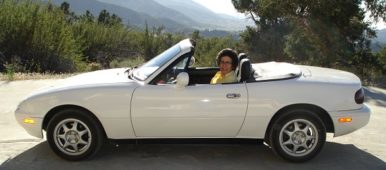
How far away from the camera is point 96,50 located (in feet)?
75.5

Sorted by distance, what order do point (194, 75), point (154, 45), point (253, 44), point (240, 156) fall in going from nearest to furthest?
point (240, 156) → point (194, 75) → point (154, 45) → point (253, 44)

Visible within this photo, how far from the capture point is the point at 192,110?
211 inches

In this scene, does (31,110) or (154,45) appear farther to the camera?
(154,45)

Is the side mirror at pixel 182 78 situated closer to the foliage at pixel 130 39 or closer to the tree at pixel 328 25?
the foliage at pixel 130 39

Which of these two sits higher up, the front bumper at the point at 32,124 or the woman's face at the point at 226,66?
the woman's face at the point at 226,66

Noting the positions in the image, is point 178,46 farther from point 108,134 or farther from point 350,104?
point 350,104

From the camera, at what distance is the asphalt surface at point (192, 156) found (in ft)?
17.9

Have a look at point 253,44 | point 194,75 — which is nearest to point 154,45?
point 253,44

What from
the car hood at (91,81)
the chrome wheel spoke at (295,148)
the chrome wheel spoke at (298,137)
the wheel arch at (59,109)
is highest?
the car hood at (91,81)

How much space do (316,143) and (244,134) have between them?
2.57 feet

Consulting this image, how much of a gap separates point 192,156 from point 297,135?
1.20 metres

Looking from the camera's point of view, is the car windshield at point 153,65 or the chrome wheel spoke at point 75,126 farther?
the car windshield at point 153,65

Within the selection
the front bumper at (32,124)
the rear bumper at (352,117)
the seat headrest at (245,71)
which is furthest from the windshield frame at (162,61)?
the rear bumper at (352,117)

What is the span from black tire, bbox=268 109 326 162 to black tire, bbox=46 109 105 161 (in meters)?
1.89
